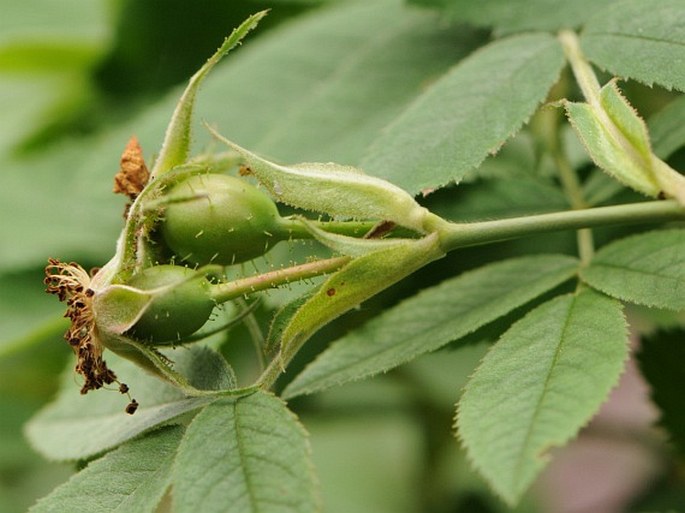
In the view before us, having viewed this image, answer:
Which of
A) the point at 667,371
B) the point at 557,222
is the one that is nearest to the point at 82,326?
the point at 557,222

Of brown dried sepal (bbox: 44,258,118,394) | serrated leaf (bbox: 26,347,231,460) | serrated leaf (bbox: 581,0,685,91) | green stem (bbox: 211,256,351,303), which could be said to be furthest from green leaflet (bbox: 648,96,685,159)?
brown dried sepal (bbox: 44,258,118,394)

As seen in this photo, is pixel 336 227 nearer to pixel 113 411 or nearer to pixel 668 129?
pixel 113 411

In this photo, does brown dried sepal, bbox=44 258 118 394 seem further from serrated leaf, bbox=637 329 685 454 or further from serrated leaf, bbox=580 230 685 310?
serrated leaf, bbox=637 329 685 454

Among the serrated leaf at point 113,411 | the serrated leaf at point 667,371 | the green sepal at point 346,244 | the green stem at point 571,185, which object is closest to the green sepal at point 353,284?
the green sepal at point 346,244

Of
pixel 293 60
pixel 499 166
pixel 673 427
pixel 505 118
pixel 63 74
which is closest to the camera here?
pixel 505 118

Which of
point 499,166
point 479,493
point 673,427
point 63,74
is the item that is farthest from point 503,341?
point 63,74

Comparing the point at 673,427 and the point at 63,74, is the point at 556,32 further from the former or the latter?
the point at 63,74
